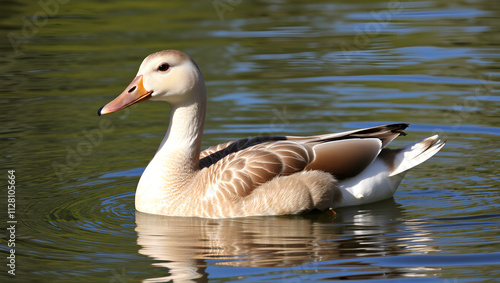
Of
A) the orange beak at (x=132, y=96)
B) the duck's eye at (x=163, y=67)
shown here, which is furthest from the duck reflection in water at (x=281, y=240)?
the duck's eye at (x=163, y=67)

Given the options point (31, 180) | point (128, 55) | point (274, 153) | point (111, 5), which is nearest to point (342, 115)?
point (274, 153)

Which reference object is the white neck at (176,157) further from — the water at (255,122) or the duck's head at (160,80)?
the water at (255,122)

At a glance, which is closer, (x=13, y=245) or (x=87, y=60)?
(x=13, y=245)

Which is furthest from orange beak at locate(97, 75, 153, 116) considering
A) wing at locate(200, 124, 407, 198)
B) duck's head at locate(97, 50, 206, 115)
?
wing at locate(200, 124, 407, 198)

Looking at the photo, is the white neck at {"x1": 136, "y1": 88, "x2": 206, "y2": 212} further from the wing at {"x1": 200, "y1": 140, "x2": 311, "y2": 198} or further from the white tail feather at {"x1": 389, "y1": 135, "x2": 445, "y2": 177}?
the white tail feather at {"x1": 389, "y1": 135, "x2": 445, "y2": 177}

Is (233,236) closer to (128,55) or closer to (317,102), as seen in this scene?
(317,102)

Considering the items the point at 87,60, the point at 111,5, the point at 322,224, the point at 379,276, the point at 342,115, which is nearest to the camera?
the point at 379,276

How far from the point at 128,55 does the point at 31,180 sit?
23.6 ft

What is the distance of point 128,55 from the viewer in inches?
680

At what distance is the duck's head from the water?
132cm

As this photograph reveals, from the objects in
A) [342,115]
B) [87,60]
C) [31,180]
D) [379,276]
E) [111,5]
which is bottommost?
[379,276]

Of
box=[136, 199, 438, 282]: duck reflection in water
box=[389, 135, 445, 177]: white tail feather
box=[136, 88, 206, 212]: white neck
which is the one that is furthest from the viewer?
box=[389, 135, 445, 177]: white tail feather

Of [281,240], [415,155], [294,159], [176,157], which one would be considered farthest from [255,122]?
[281,240]

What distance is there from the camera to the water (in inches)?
300
